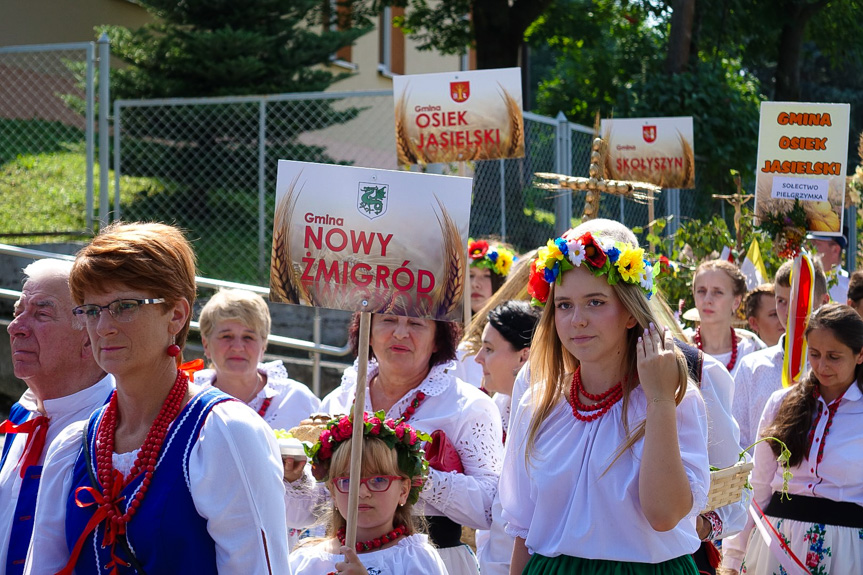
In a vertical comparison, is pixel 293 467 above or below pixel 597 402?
below

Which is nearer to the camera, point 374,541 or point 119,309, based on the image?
point 119,309

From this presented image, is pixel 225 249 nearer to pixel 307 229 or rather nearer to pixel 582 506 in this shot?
pixel 307 229

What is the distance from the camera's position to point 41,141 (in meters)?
9.77

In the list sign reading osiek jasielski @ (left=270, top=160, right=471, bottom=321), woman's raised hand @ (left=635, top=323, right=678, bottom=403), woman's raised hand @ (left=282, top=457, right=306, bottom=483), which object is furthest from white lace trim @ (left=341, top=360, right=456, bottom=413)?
woman's raised hand @ (left=635, top=323, right=678, bottom=403)

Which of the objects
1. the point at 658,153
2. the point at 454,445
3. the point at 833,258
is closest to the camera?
the point at 454,445

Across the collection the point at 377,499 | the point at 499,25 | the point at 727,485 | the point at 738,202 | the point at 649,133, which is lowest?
the point at 377,499

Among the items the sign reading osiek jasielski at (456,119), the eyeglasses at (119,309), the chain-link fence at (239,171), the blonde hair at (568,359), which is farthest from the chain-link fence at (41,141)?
the eyeglasses at (119,309)

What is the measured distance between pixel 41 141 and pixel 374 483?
298 inches

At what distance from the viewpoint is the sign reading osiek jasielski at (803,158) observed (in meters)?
6.43

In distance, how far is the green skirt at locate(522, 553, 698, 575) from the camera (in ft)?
9.22

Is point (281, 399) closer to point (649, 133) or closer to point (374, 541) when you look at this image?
point (374, 541)

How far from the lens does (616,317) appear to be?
9.70 ft

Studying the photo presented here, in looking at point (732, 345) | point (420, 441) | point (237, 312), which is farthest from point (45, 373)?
point (732, 345)

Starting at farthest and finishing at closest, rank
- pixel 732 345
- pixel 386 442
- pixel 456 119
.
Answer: pixel 456 119 < pixel 732 345 < pixel 386 442
